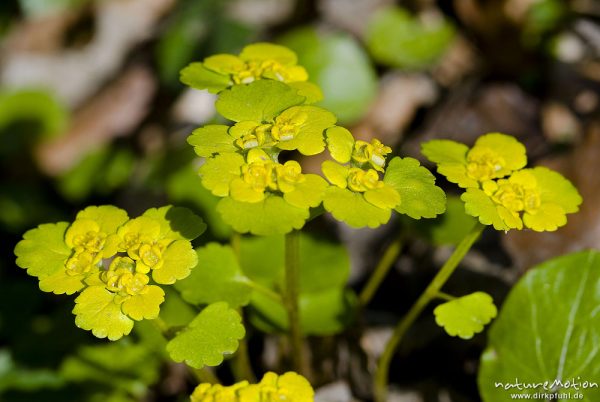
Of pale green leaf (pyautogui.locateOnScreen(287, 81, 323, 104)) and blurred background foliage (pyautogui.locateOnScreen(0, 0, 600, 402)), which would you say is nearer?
pale green leaf (pyautogui.locateOnScreen(287, 81, 323, 104))

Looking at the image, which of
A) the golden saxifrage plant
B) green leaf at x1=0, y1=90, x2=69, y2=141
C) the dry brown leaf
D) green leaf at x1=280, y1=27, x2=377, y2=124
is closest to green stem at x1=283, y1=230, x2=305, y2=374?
the golden saxifrage plant

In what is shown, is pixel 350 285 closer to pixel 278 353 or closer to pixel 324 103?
pixel 278 353

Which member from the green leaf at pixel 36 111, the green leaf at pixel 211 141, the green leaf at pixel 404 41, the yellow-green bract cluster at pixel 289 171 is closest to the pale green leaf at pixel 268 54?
the yellow-green bract cluster at pixel 289 171

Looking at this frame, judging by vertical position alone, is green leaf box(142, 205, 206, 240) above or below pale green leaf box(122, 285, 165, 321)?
above

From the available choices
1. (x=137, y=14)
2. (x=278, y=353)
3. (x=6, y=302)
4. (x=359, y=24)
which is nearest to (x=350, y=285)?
(x=278, y=353)

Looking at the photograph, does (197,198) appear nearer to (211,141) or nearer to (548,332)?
(211,141)

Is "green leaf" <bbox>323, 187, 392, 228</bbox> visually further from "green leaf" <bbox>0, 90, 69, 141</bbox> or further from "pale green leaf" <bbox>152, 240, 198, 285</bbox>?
"green leaf" <bbox>0, 90, 69, 141</bbox>

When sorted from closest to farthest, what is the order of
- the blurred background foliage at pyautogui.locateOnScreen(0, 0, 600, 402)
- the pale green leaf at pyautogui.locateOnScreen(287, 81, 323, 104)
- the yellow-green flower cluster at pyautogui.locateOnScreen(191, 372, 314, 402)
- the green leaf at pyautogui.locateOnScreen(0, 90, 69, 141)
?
the yellow-green flower cluster at pyautogui.locateOnScreen(191, 372, 314, 402)
the pale green leaf at pyautogui.locateOnScreen(287, 81, 323, 104)
the blurred background foliage at pyautogui.locateOnScreen(0, 0, 600, 402)
the green leaf at pyautogui.locateOnScreen(0, 90, 69, 141)
